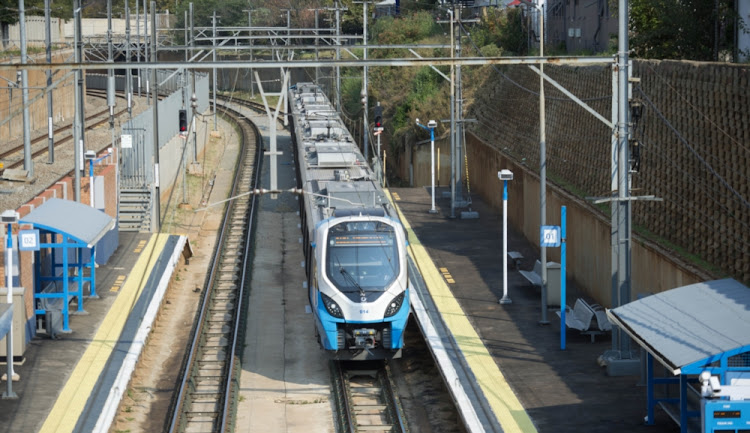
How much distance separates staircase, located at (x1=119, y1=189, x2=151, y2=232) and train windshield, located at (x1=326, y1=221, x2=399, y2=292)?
13042mm

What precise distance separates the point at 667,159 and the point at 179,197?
21.0 m

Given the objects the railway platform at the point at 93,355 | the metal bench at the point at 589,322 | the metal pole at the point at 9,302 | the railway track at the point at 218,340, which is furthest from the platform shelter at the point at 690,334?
the metal pole at the point at 9,302

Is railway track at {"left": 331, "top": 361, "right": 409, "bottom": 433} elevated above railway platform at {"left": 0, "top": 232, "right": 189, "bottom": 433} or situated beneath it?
situated beneath

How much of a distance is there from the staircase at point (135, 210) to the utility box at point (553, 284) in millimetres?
13518

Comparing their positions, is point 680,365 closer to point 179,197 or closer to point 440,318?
point 440,318

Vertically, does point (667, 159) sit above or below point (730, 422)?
above

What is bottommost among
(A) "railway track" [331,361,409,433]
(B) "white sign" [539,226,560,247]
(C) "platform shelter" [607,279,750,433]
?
(A) "railway track" [331,361,409,433]

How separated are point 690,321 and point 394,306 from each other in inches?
232

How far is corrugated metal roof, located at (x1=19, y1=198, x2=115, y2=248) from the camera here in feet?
64.8

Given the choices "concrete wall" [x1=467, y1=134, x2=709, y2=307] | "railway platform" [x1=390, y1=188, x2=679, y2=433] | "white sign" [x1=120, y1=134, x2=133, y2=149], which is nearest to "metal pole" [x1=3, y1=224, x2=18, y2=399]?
"railway platform" [x1=390, y1=188, x2=679, y2=433]

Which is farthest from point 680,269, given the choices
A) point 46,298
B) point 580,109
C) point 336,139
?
point 336,139

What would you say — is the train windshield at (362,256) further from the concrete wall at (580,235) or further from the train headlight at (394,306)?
the concrete wall at (580,235)

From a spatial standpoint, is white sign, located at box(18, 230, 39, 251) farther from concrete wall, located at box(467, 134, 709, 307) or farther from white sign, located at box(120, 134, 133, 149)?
white sign, located at box(120, 134, 133, 149)

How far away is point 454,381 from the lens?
17.1 metres
